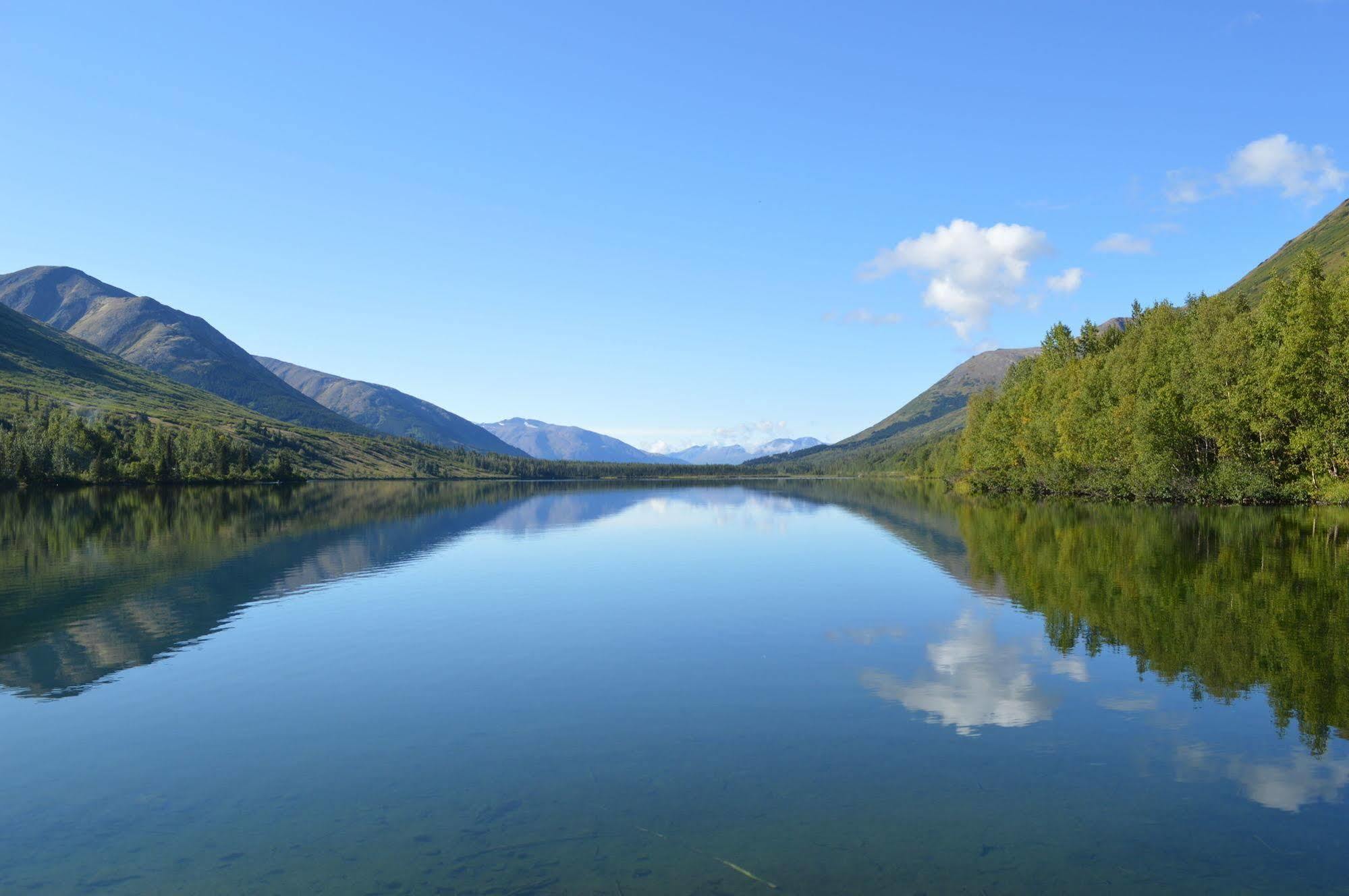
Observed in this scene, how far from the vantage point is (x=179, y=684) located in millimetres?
23297

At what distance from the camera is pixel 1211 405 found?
86188 mm

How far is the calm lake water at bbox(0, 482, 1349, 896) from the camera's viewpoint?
12.3m

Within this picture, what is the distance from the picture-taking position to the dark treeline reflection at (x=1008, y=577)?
78.7ft

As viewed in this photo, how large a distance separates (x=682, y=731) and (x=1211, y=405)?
92.9 meters

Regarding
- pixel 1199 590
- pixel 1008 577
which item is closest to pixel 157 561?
pixel 1008 577

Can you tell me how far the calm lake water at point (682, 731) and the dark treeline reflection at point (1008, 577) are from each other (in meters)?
0.30

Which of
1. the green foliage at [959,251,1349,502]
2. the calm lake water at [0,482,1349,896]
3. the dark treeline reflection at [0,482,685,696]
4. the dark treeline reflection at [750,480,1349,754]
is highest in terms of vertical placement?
the green foliage at [959,251,1349,502]

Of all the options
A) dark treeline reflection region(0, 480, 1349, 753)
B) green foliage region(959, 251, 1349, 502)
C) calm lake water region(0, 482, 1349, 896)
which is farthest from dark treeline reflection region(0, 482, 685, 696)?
green foliage region(959, 251, 1349, 502)

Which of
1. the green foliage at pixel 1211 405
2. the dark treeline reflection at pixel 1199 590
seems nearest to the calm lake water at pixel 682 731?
the dark treeline reflection at pixel 1199 590

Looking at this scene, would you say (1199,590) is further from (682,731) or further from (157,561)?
(157,561)

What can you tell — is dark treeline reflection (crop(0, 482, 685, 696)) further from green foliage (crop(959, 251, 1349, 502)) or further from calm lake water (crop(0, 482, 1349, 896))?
green foliage (crop(959, 251, 1349, 502))

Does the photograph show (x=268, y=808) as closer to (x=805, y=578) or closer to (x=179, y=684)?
(x=179, y=684)

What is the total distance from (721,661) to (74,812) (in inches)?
697

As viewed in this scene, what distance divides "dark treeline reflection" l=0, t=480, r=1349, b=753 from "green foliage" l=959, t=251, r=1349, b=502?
7.23m
